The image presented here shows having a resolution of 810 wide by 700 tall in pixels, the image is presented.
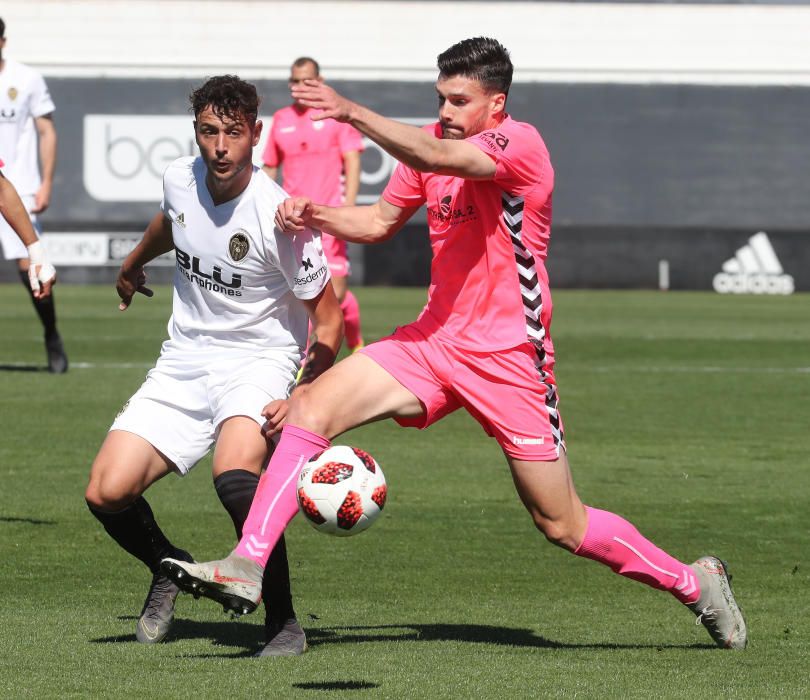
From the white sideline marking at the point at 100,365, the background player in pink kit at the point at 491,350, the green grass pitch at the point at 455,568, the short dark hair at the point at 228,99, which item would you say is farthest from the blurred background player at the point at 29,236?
the white sideline marking at the point at 100,365

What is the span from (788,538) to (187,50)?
27.2 metres

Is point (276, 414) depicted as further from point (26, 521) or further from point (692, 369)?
point (692, 369)

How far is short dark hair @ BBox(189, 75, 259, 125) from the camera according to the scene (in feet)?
18.1

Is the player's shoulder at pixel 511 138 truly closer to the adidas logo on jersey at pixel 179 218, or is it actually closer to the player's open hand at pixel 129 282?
the adidas logo on jersey at pixel 179 218

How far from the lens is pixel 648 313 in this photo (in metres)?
22.8

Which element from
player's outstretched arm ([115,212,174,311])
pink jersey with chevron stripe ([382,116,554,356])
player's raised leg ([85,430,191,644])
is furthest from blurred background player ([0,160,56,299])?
pink jersey with chevron stripe ([382,116,554,356])

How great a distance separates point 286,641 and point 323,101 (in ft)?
5.87

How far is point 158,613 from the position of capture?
5629 mm

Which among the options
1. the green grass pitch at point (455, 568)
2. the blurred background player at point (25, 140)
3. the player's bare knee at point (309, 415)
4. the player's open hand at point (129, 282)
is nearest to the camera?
the green grass pitch at point (455, 568)

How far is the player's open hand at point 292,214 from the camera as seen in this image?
5.42 metres

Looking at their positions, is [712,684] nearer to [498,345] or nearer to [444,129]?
[498,345]

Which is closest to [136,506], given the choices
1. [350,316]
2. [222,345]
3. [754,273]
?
[222,345]

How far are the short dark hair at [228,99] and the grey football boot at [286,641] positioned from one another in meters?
1.72

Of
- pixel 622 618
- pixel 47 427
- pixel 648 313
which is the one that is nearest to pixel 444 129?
pixel 622 618
